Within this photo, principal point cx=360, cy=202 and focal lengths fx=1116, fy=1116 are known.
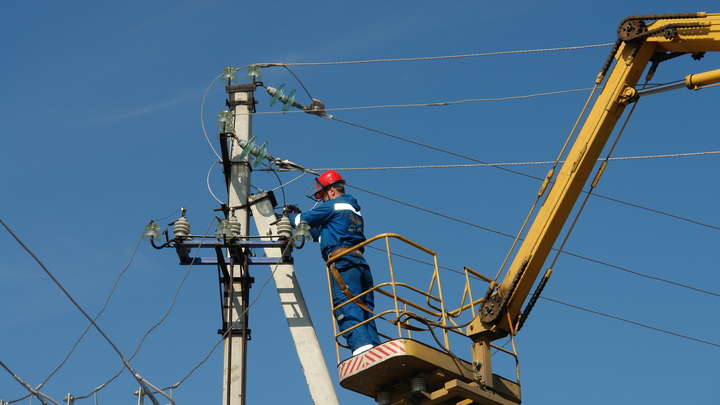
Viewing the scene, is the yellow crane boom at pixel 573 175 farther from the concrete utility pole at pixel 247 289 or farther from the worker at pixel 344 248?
the concrete utility pole at pixel 247 289

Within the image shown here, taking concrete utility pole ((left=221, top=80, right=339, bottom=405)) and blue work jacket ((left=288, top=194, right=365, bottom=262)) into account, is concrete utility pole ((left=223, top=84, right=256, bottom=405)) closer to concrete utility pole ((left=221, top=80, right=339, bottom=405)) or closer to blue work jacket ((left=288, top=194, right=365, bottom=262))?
concrete utility pole ((left=221, top=80, right=339, bottom=405))

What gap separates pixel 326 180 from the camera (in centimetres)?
1441

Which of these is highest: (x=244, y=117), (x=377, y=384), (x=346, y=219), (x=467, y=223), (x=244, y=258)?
(x=467, y=223)

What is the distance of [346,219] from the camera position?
13750mm

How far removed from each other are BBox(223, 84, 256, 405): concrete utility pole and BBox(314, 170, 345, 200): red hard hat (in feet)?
3.10

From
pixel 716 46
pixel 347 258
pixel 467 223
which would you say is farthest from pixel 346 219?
pixel 716 46

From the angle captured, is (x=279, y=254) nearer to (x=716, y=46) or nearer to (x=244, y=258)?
(x=244, y=258)

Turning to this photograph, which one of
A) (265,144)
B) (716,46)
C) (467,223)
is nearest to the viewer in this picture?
(716,46)

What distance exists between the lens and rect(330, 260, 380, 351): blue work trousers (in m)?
12.6

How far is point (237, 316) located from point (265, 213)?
4.74ft

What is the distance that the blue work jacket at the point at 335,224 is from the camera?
13688 millimetres

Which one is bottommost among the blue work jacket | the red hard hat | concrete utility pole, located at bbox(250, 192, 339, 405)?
concrete utility pole, located at bbox(250, 192, 339, 405)

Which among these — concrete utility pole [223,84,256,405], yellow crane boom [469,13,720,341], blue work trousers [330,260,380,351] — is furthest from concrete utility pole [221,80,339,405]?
yellow crane boom [469,13,720,341]

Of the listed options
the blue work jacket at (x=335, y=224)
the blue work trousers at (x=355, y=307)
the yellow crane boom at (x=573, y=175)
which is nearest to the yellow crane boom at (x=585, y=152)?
the yellow crane boom at (x=573, y=175)
